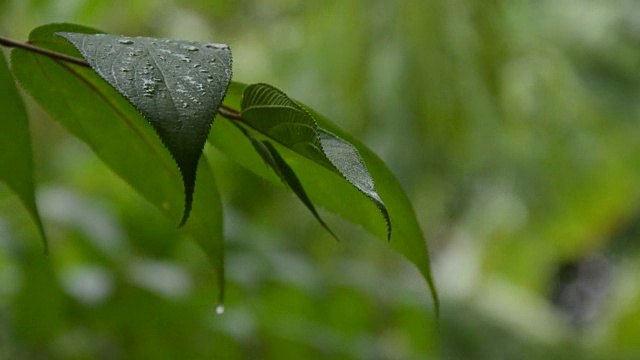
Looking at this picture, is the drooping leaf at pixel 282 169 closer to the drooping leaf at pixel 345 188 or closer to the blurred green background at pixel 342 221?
the drooping leaf at pixel 345 188

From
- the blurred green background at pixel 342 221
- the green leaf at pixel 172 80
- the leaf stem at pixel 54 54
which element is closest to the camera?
the green leaf at pixel 172 80

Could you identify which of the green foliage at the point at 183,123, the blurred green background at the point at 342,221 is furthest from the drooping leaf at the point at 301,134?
the blurred green background at the point at 342,221

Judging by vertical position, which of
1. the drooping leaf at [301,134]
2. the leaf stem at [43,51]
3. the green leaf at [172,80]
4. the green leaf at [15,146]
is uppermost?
the drooping leaf at [301,134]

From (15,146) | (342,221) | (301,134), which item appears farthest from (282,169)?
(342,221)

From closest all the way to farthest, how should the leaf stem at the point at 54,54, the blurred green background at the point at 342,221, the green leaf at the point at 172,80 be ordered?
the green leaf at the point at 172,80, the leaf stem at the point at 54,54, the blurred green background at the point at 342,221

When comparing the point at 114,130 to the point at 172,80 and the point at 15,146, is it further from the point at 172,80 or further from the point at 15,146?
the point at 172,80

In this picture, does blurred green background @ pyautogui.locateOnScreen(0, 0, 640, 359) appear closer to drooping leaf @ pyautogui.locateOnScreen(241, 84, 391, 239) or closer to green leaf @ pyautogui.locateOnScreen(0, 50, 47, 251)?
green leaf @ pyautogui.locateOnScreen(0, 50, 47, 251)
